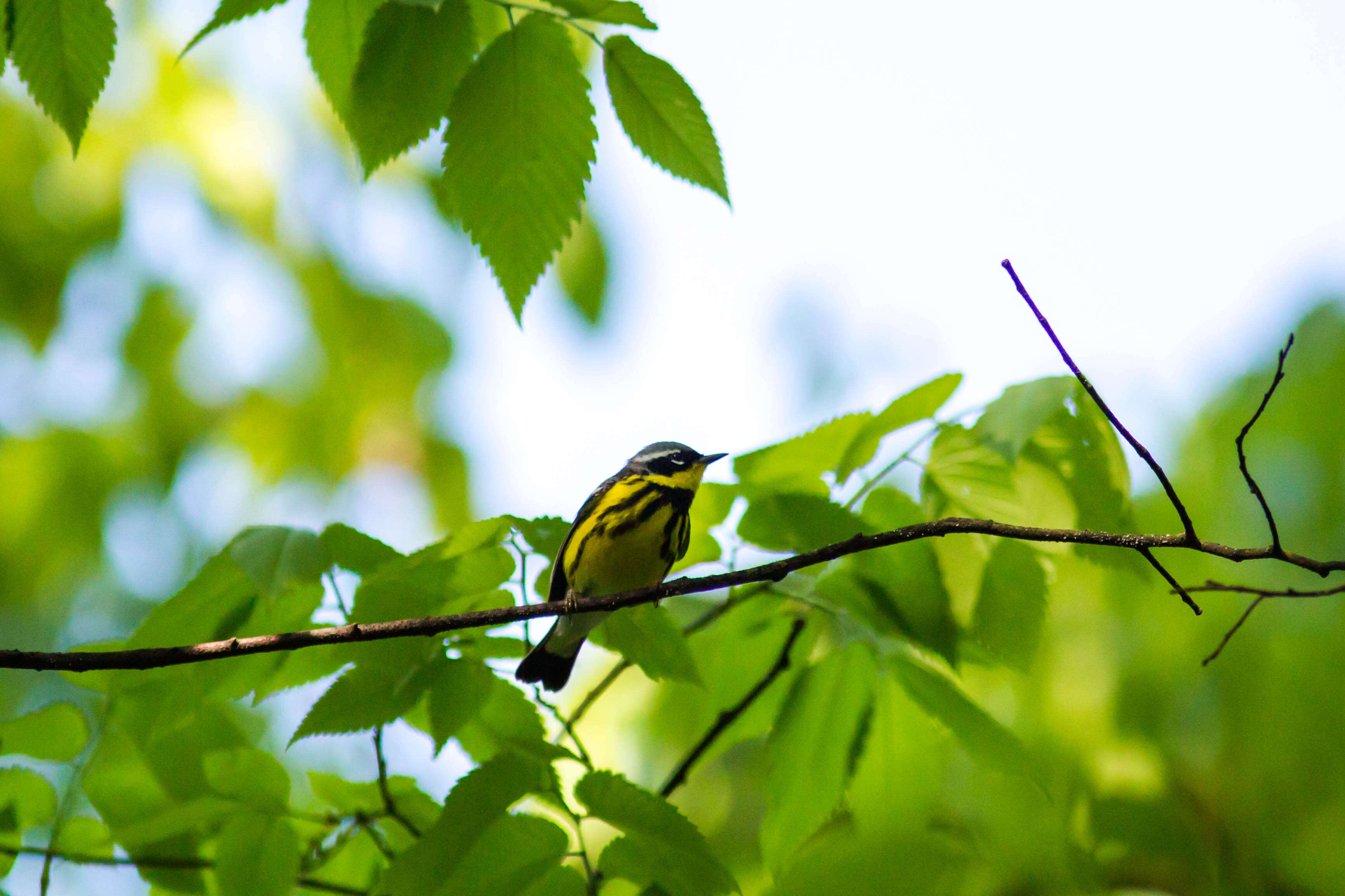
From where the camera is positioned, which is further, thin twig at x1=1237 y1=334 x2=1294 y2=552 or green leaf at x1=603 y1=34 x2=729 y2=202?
green leaf at x1=603 y1=34 x2=729 y2=202

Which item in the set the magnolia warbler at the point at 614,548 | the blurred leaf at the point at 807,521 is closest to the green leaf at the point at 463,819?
the blurred leaf at the point at 807,521

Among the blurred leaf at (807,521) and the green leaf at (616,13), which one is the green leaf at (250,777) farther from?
the green leaf at (616,13)

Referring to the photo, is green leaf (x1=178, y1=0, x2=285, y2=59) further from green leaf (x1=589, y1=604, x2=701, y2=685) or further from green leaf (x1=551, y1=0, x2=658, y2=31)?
green leaf (x1=589, y1=604, x2=701, y2=685)

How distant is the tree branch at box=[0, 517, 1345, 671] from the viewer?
53.9 inches

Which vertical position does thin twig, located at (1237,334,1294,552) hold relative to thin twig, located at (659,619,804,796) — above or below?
above

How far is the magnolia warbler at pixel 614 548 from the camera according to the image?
121 inches

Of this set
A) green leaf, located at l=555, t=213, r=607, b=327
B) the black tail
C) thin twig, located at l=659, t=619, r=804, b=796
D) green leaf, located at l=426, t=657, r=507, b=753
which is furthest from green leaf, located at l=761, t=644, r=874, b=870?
green leaf, located at l=555, t=213, r=607, b=327

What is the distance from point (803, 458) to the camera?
7.22 feet

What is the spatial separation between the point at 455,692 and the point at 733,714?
69 centimetres

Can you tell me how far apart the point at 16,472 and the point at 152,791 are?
3.52 metres

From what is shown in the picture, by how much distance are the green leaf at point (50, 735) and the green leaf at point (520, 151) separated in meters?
1.30

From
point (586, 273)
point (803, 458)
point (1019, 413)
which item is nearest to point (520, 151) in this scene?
point (803, 458)

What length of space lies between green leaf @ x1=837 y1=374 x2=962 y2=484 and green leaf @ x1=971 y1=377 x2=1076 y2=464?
0.34 ft

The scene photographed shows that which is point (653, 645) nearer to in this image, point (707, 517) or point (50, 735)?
point (707, 517)
